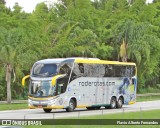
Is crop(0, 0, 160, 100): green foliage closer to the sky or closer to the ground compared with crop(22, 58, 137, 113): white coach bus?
closer to the sky

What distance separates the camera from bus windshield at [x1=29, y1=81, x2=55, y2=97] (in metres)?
33.7

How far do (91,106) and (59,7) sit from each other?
2659 centimetres

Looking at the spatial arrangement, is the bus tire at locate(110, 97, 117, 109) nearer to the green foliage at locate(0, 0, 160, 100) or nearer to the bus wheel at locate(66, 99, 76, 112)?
the bus wheel at locate(66, 99, 76, 112)

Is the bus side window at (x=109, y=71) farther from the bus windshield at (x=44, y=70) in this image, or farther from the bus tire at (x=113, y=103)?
the bus windshield at (x=44, y=70)

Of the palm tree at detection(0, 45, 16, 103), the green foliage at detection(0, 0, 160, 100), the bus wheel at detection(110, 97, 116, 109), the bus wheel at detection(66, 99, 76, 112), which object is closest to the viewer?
the bus wheel at detection(66, 99, 76, 112)

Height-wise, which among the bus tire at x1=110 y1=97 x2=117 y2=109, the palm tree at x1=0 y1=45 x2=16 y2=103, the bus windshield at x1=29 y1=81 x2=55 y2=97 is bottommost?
the bus tire at x1=110 y1=97 x2=117 y2=109

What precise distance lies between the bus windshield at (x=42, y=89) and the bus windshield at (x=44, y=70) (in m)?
0.53

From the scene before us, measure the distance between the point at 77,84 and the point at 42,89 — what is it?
264cm

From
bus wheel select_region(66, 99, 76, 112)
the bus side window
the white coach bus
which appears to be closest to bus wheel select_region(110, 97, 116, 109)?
the white coach bus

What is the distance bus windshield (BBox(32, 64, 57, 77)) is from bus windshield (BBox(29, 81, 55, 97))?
53cm

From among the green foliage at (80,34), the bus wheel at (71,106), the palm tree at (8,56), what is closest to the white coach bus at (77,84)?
the bus wheel at (71,106)

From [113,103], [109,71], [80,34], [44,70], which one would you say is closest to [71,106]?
[44,70]

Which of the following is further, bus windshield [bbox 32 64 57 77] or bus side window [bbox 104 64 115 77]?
bus side window [bbox 104 64 115 77]

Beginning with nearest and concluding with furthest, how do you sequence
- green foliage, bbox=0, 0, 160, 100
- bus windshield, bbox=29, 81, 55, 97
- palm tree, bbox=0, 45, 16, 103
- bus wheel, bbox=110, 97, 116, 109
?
1. bus windshield, bbox=29, 81, 55, 97
2. bus wheel, bbox=110, 97, 116, 109
3. palm tree, bbox=0, 45, 16, 103
4. green foliage, bbox=0, 0, 160, 100
